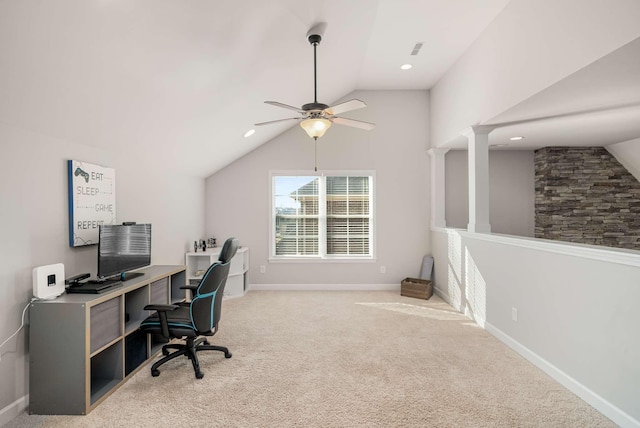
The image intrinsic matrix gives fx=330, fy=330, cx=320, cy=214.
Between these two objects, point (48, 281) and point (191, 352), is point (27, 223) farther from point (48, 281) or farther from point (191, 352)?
point (191, 352)

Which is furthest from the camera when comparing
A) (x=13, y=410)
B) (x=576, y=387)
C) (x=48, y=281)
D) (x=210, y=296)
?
(x=210, y=296)

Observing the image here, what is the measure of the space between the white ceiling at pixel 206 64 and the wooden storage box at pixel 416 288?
2426 millimetres

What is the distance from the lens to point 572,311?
2592 mm

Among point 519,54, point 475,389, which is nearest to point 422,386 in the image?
point 475,389

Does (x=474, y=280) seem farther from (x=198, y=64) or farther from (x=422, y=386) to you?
(x=198, y=64)

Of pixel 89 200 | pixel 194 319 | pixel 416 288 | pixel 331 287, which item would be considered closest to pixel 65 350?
pixel 194 319

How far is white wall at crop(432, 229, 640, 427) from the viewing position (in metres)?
2.14

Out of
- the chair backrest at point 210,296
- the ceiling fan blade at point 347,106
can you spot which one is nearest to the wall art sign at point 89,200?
the chair backrest at point 210,296

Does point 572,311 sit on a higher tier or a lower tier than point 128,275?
lower

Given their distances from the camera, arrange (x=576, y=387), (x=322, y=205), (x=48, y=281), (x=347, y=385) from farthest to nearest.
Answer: (x=322, y=205) → (x=347, y=385) → (x=576, y=387) → (x=48, y=281)

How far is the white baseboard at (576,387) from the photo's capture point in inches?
83.7

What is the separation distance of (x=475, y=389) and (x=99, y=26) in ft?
11.6

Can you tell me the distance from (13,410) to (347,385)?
227 cm

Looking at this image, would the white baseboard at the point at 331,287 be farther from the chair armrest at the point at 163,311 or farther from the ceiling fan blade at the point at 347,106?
the ceiling fan blade at the point at 347,106
